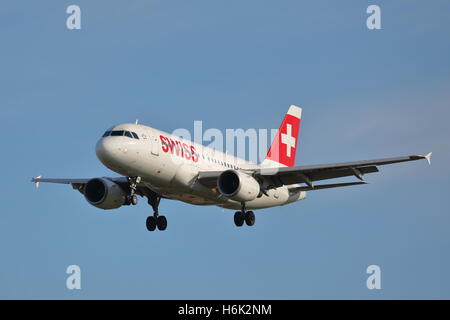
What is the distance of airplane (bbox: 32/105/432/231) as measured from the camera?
44.8 m

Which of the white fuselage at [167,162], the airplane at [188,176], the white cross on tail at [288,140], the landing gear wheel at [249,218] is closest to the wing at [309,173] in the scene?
the airplane at [188,176]

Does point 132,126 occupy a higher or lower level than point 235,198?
higher

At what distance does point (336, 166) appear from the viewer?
4816 centimetres

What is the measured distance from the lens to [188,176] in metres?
47.4

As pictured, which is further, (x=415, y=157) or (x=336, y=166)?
(x=336, y=166)

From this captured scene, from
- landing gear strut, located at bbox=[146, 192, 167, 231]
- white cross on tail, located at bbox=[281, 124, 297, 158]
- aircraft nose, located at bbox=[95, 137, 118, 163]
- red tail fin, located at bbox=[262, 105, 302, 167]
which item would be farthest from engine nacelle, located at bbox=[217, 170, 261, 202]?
white cross on tail, located at bbox=[281, 124, 297, 158]

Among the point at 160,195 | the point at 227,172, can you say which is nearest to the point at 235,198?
the point at 227,172

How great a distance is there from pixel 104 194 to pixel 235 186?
7509 mm

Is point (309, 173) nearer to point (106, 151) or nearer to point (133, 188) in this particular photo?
point (133, 188)

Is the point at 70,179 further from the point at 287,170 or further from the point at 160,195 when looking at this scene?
the point at 287,170

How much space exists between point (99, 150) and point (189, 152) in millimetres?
5833

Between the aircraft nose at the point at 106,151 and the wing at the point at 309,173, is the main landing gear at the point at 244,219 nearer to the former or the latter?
the wing at the point at 309,173

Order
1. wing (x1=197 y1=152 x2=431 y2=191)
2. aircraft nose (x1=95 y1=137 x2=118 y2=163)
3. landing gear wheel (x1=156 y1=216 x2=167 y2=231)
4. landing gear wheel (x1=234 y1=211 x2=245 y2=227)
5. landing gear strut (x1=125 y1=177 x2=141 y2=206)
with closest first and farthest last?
aircraft nose (x1=95 y1=137 x2=118 y2=163) → landing gear strut (x1=125 y1=177 x2=141 y2=206) → wing (x1=197 y1=152 x2=431 y2=191) → landing gear wheel (x1=156 y1=216 x2=167 y2=231) → landing gear wheel (x1=234 y1=211 x2=245 y2=227)

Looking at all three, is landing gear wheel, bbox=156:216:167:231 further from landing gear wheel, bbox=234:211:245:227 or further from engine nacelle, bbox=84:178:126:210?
landing gear wheel, bbox=234:211:245:227
